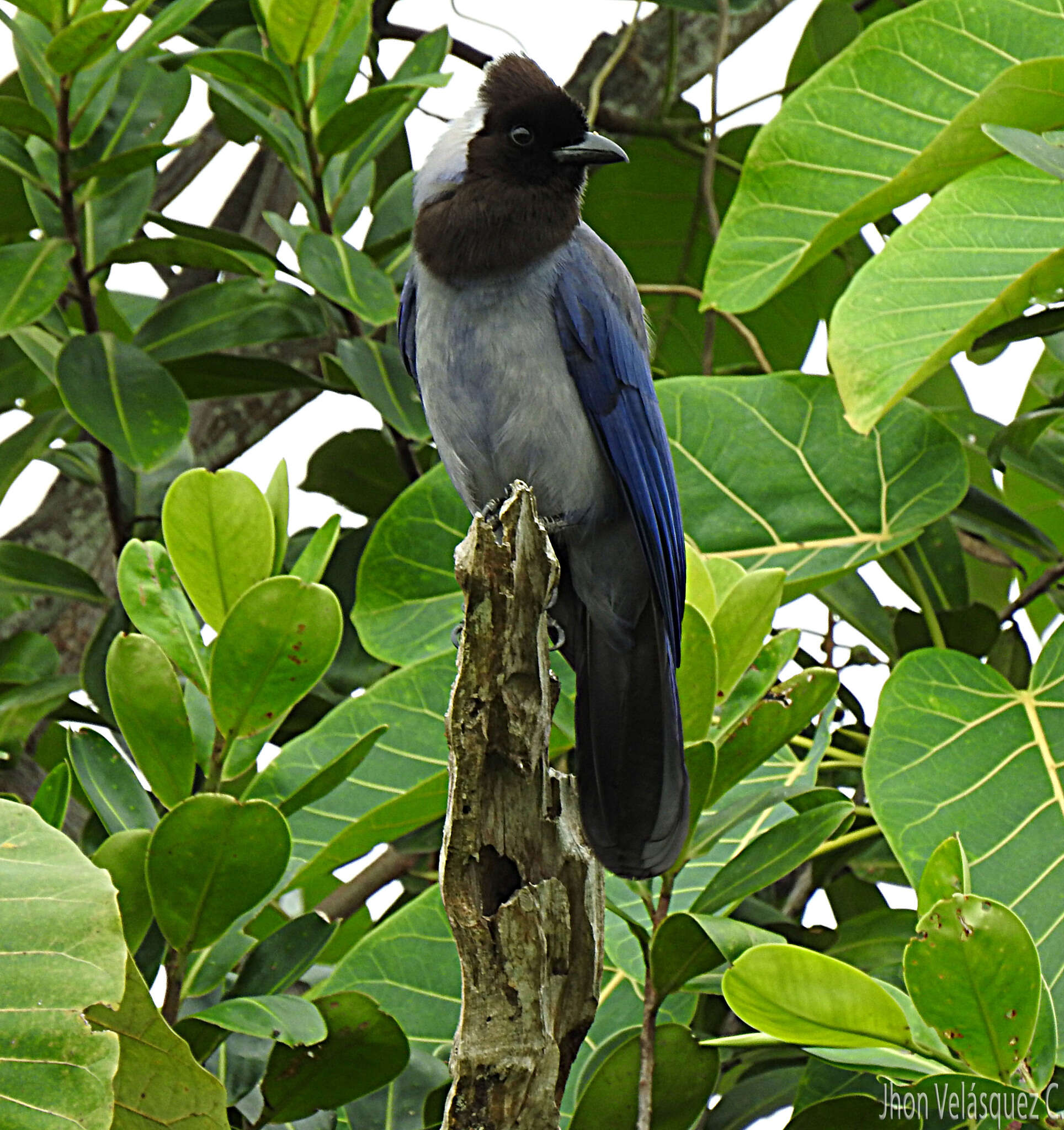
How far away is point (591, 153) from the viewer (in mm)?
2146

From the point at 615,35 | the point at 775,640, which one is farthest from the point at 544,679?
the point at 615,35

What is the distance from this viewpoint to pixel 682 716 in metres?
1.76

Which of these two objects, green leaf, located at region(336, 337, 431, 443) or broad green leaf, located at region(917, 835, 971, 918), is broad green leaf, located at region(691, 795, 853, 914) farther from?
green leaf, located at region(336, 337, 431, 443)

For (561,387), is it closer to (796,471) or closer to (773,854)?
(796,471)

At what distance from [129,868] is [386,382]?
115 centimetres

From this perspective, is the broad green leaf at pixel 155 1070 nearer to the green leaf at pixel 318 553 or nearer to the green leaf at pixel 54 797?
the green leaf at pixel 54 797

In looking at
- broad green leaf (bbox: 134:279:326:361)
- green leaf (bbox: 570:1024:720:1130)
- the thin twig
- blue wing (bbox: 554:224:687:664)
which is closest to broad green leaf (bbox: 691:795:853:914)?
green leaf (bbox: 570:1024:720:1130)

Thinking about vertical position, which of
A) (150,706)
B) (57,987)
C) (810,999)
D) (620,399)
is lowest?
(810,999)

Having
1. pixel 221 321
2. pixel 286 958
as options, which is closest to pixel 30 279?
pixel 221 321

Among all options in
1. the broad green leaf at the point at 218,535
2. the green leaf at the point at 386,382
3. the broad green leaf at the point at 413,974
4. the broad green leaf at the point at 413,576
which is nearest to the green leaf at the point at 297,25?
the green leaf at the point at 386,382

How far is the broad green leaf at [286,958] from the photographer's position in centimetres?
174

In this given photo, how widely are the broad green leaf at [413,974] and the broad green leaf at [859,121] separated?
1233mm

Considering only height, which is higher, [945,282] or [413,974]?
[945,282]

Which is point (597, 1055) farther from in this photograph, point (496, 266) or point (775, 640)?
point (496, 266)
